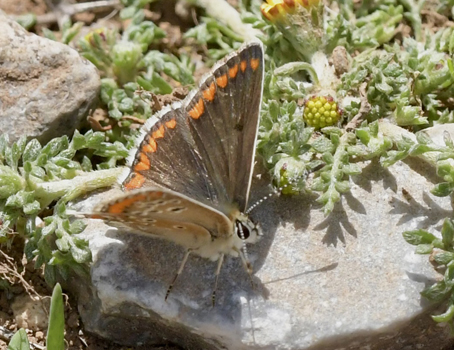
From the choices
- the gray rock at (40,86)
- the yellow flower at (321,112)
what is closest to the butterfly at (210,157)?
the yellow flower at (321,112)

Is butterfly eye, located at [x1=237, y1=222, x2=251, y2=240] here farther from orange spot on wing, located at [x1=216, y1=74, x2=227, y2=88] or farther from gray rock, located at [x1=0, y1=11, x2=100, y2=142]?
gray rock, located at [x1=0, y1=11, x2=100, y2=142]

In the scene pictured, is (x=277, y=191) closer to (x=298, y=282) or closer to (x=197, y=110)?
(x=298, y=282)

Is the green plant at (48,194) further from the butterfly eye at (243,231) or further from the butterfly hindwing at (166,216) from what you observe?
the butterfly eye at (243,231)

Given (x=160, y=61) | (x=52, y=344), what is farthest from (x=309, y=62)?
(x=52, y=344)

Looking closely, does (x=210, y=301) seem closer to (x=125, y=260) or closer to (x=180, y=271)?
(x=180, y=271)

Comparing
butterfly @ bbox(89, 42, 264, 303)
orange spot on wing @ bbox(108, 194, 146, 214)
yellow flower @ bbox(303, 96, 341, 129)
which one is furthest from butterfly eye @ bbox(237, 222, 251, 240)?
yellow flower @ bbox(303, 96, 341, 129)

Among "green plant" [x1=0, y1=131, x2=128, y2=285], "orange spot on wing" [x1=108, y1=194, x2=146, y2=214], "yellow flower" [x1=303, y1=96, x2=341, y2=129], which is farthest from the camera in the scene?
"yellow flower" [x1=303, y1=96, x2=341, y2=129]
